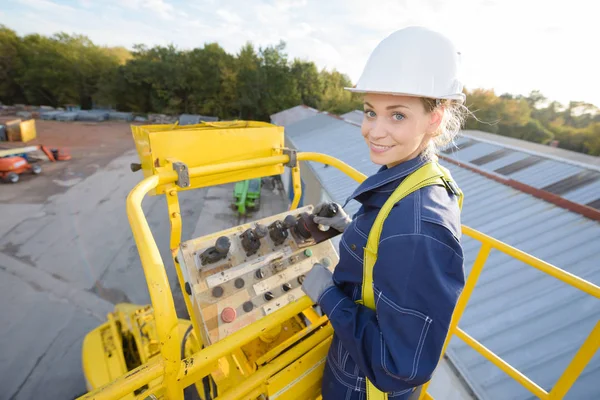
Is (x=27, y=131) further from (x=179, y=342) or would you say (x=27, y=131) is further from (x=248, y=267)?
(x=179, y=342)

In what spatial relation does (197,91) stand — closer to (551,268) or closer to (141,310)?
(141,310)

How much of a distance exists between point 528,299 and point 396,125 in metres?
3.58

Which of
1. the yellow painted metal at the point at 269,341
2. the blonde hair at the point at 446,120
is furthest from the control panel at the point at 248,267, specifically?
the blonde hair at the point at 446,120

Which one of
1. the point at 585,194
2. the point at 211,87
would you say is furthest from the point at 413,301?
the point at 211,87

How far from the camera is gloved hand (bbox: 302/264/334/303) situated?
1.33m

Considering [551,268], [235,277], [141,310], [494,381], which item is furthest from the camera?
[141,310]

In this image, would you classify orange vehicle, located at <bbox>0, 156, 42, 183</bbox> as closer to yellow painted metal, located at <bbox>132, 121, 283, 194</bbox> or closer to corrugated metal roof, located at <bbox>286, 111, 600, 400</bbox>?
yellow painted metal, located at <bbox>132, 121, 283, 194</bbox>

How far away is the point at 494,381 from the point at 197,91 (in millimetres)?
34687

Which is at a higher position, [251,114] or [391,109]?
[391,109]

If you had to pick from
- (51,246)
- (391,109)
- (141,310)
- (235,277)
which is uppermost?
(391,109)

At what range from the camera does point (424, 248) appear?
889mm

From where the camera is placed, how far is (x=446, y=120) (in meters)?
1.19

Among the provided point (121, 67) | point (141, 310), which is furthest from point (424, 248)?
point (121, 67)

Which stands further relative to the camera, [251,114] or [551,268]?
[251,114]
